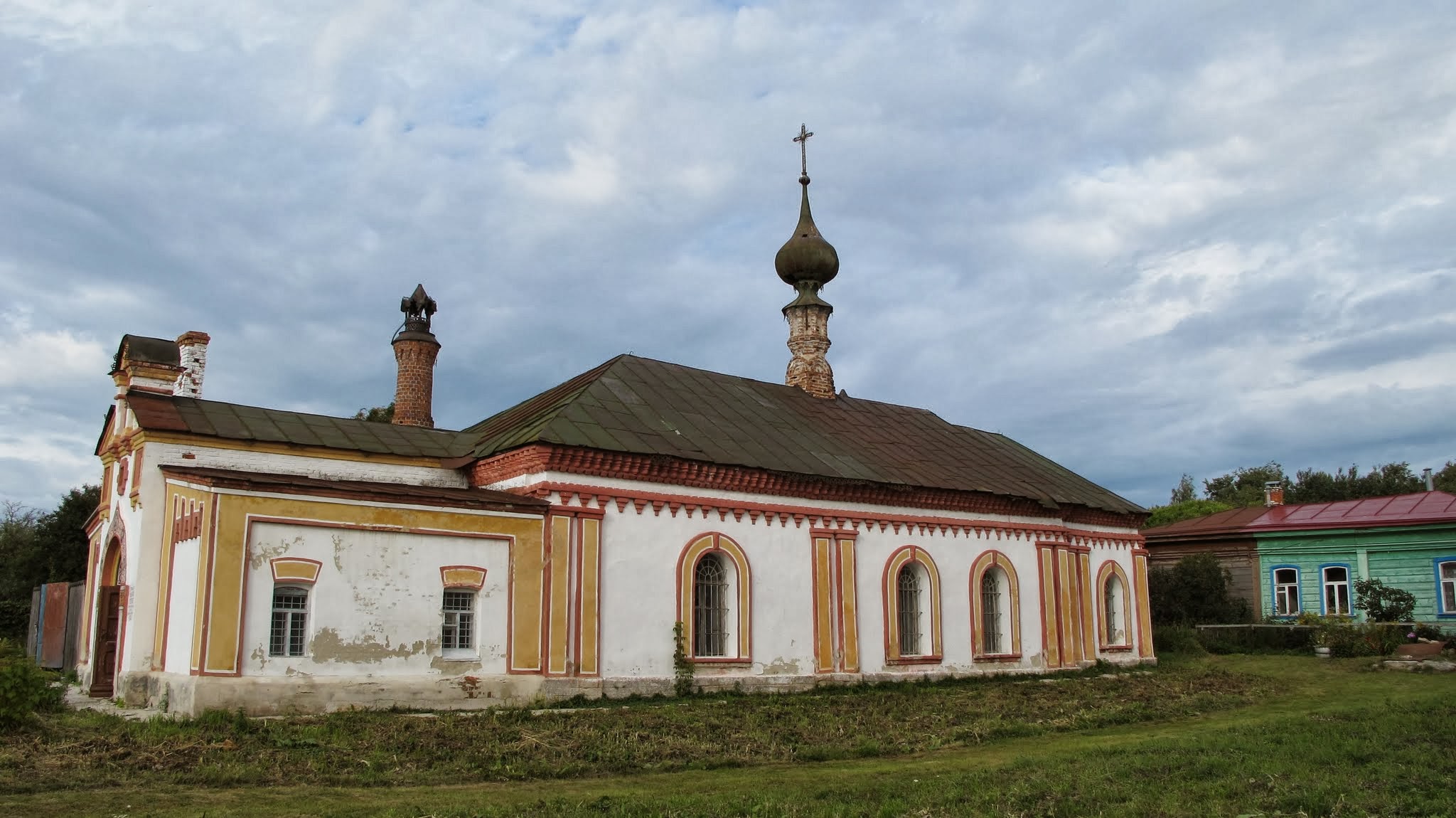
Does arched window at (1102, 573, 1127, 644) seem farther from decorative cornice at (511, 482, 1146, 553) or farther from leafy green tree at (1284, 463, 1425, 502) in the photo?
leafy green tree at (1284, 463, 1425, 502)

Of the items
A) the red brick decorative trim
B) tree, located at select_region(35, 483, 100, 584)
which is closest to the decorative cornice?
the red brick decorative trim

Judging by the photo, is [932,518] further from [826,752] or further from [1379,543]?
[1379,543]

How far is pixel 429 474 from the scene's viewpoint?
773 inches

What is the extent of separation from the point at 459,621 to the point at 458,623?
0.03 metres

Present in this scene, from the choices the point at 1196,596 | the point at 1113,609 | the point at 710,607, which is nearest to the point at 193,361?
the point at 710,607

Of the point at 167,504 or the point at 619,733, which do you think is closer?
the point at 619,733

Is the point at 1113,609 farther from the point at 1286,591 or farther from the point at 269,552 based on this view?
the point at 269,552

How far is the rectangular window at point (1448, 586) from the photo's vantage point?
29.5 meters

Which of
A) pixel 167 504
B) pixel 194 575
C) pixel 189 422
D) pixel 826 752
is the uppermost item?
pixel 189 422

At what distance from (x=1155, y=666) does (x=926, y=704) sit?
40.7 ft

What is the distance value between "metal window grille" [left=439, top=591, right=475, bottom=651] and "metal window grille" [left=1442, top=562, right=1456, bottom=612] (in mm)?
26067

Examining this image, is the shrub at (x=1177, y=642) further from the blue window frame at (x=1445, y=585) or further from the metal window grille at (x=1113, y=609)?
the blue window frame at (x=1445, y=585)

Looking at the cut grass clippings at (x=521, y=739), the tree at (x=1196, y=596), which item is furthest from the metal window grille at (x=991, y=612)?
the tree at (x=1196, y=596)

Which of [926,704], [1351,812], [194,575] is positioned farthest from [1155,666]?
[194,575]
